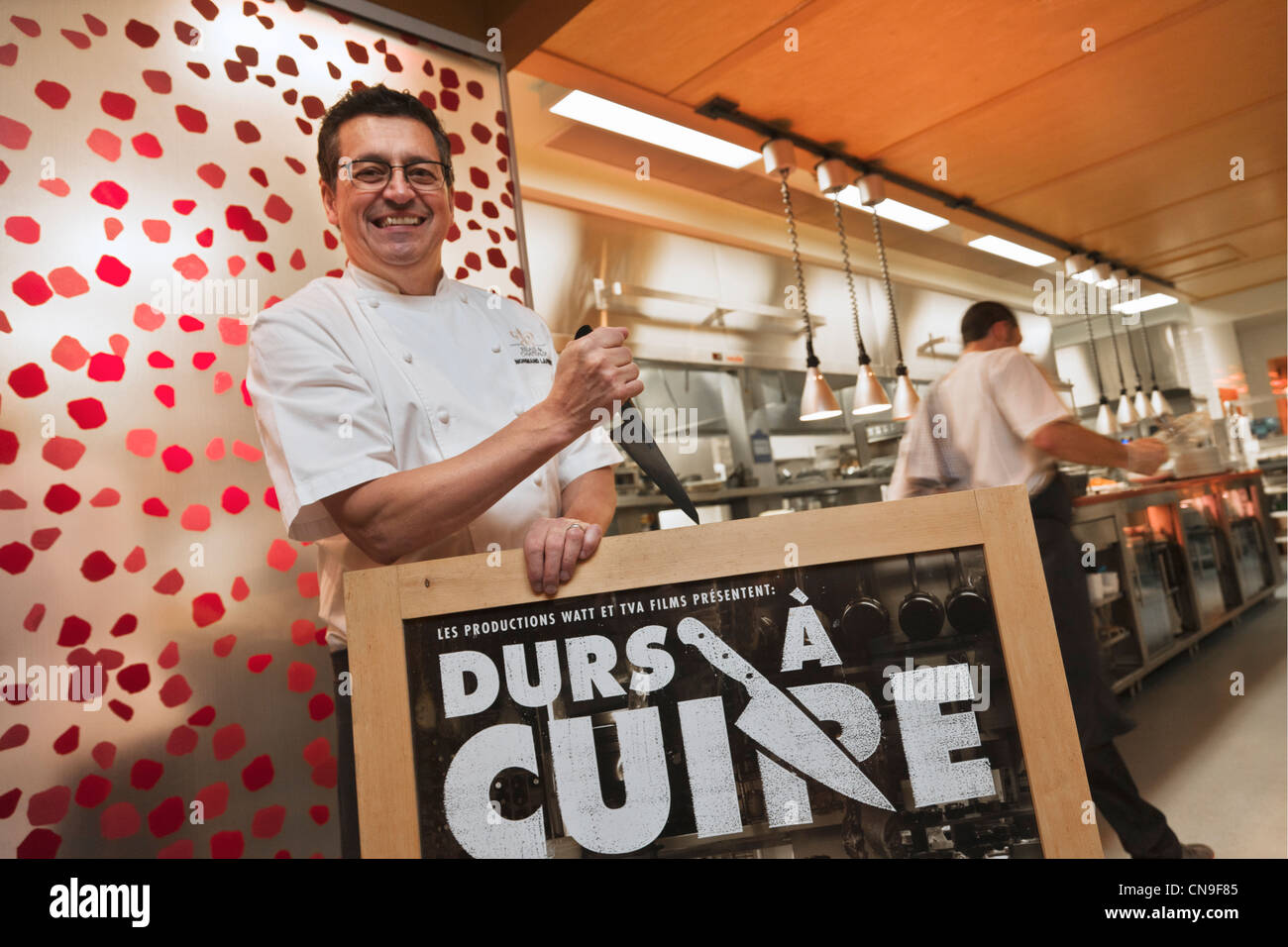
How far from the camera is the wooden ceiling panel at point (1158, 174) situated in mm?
4152

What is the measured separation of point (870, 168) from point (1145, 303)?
16.6 ft

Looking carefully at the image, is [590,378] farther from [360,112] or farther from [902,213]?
[902,213]

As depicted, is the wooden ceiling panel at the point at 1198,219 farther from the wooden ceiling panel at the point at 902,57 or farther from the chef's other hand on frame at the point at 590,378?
the chef's other hand on frame at the point at 590,378

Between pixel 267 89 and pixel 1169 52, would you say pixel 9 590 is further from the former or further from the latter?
pixel 1169 52

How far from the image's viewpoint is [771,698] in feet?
2.86

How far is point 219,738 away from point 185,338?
0.82m

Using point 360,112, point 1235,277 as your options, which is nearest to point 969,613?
point 360,112

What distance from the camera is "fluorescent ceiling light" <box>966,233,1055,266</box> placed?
17.9 ft

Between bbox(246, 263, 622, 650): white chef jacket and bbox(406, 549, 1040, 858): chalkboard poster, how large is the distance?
26cm

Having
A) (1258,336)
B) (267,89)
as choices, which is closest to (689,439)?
(267,89)

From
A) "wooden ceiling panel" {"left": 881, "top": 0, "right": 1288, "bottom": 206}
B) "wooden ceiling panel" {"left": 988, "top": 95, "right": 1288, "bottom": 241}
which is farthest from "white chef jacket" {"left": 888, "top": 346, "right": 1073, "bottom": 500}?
"wooden ceiling panel" {"left": 988, "top": 95, "right": 1288, "bottom": 241}

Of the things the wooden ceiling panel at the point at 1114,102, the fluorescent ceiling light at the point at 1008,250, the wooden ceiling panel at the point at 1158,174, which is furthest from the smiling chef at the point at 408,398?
the fluorescent ceiling light at the point at 1008,250

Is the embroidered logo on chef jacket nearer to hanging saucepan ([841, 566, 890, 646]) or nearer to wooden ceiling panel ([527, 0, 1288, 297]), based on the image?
hanging saucepan ([841, 566, 890, 646])

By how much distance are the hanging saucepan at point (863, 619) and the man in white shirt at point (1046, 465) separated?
165 centimetres
